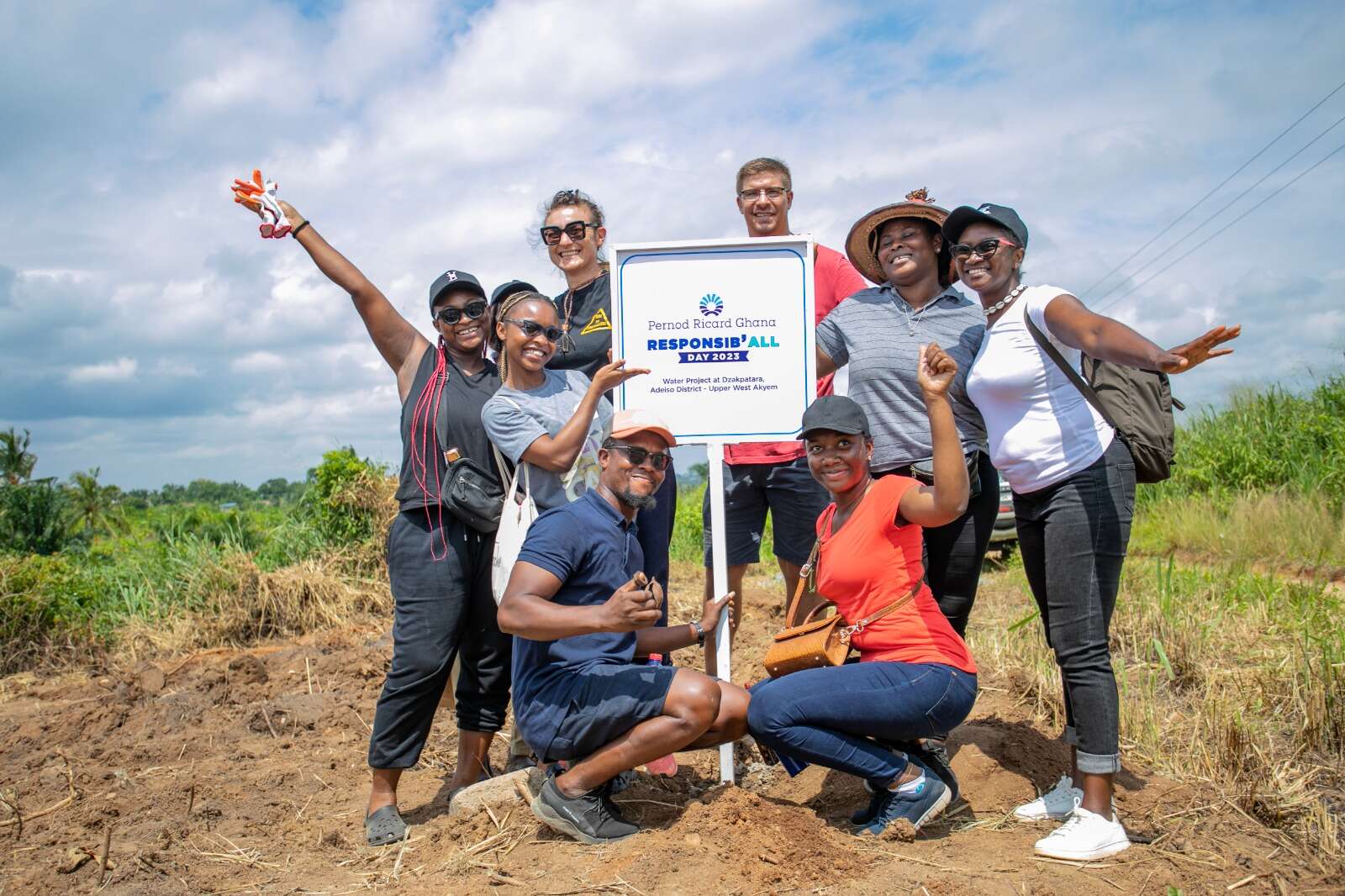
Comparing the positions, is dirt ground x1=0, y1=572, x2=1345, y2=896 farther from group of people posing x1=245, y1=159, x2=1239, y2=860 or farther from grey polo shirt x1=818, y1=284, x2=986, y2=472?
grey polo shirt x1=818, y1=284, x2=986, y2=472

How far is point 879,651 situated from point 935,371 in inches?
42.4

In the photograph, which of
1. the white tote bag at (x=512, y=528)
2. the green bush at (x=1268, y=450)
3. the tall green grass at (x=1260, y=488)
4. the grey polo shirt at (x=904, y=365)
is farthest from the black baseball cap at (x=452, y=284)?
the green bush at (x=1268, y=450)

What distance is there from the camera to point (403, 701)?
4207mm

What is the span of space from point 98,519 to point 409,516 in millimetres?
11039

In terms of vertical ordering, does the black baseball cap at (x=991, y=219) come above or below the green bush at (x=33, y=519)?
above

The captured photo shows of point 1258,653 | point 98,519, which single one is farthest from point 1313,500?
point 98,519

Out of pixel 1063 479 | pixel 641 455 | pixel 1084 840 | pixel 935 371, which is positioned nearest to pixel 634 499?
pixel 641 455

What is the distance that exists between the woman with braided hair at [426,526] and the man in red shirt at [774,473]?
1187 millimetres

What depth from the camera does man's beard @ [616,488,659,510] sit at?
150 inches

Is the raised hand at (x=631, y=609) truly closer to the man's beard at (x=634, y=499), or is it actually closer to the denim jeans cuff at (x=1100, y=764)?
the man's beard at (x=634, y=499)

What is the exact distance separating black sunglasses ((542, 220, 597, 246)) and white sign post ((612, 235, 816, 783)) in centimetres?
62

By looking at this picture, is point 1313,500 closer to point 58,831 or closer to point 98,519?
point 58,831

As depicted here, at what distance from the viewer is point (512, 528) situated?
13.2 ft

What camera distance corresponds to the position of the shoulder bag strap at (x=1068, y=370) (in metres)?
3.54
